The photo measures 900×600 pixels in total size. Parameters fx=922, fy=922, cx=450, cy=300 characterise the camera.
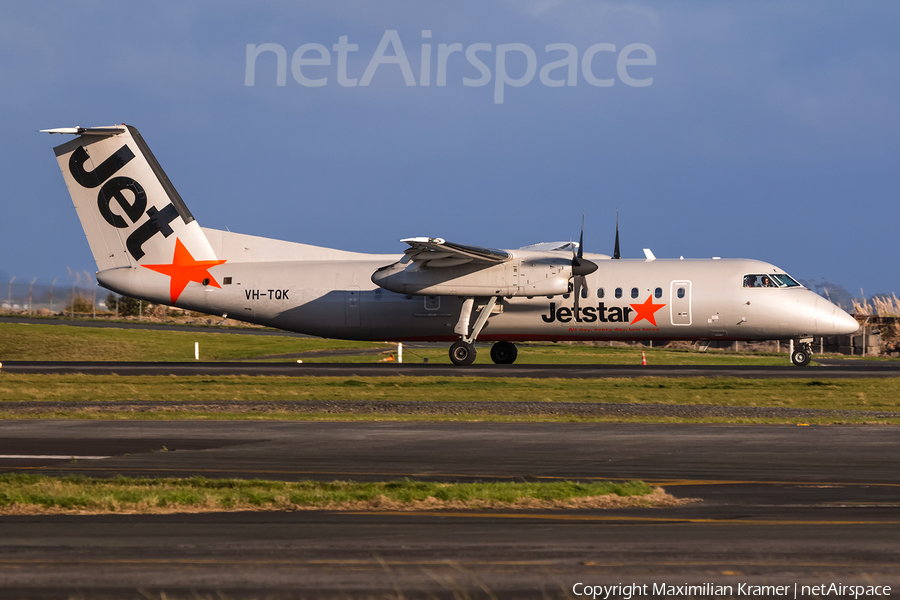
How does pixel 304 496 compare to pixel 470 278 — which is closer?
pixel 304 496

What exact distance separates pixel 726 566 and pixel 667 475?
483 centimetres

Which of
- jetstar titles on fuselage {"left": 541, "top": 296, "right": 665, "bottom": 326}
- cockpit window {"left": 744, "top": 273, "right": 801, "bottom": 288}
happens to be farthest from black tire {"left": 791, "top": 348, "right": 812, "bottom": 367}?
jetstar titles on fuselage {"left": 541, "top": 296, "right": 665, "bottom": 326}

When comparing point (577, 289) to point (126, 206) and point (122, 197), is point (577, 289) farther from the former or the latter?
point (122, 197)

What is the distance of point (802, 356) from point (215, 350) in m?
35.4

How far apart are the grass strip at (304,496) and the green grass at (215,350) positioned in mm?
34887

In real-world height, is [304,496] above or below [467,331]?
below

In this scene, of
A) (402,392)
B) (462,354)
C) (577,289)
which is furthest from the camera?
(462,354)

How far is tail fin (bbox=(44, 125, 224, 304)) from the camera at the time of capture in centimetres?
3488

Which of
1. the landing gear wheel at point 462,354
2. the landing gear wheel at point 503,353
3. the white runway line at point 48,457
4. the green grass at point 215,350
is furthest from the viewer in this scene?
the green grass at point 215,350

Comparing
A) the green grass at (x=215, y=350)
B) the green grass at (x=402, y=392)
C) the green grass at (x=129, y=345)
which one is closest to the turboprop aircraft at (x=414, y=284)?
the green grass at (x=402, y=392)

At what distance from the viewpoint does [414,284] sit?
32.8 m

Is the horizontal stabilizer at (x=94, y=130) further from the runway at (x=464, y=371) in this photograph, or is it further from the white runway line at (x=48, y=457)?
the white runway line at (x=48, y=457)

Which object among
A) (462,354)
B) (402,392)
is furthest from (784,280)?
(402,392)

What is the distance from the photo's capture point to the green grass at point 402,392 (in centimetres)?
2130
